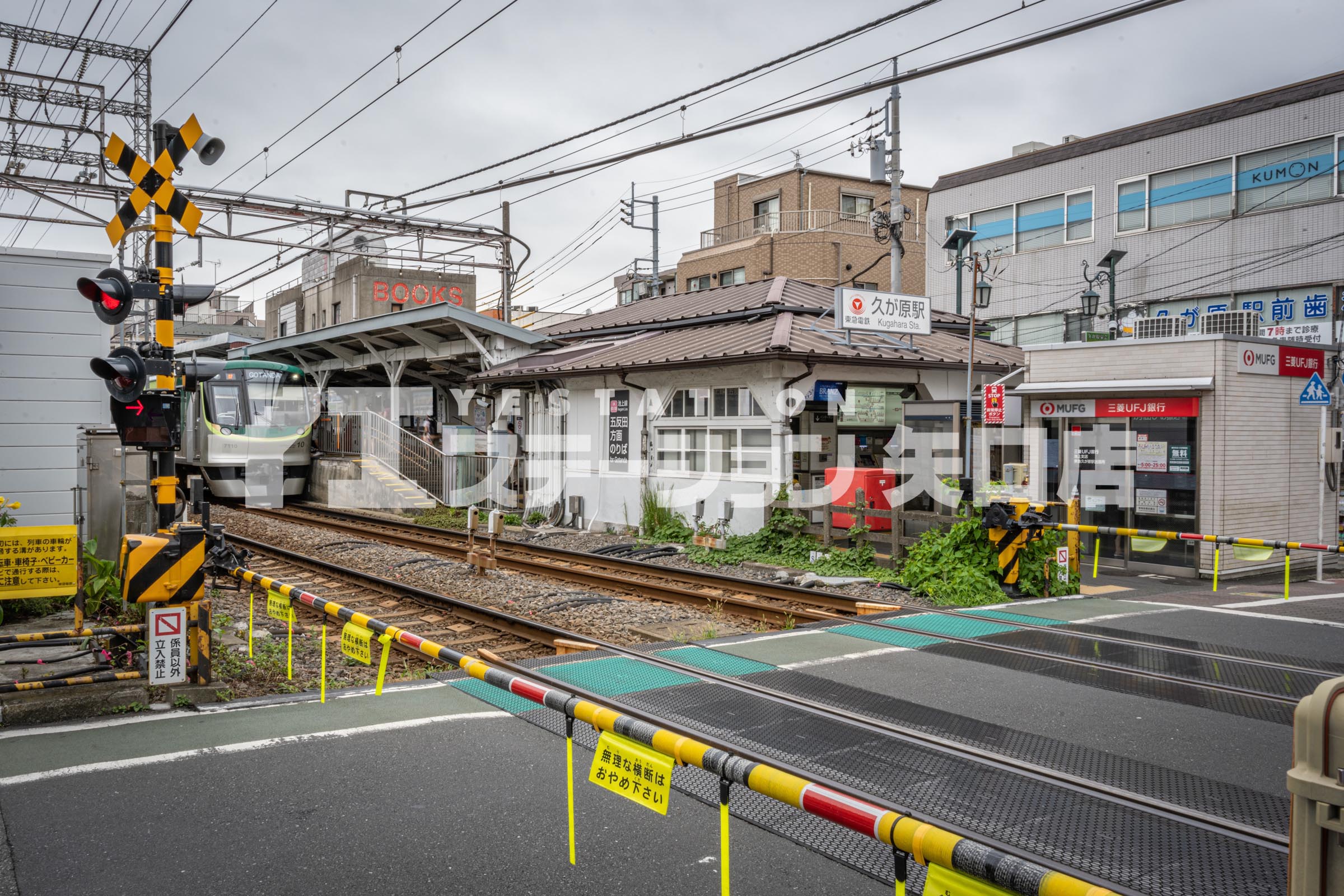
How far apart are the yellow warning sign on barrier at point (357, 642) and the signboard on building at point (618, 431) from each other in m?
13.6

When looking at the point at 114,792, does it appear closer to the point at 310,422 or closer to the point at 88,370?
the point at 88,370

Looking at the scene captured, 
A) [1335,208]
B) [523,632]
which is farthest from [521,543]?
[1335,208]

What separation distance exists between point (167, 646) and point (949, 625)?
722cm

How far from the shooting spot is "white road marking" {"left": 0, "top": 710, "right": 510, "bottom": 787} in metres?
5.19

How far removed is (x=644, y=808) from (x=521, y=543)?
499 inches

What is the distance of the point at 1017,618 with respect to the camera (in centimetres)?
1014

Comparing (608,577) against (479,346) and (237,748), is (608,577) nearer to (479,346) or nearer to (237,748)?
(237,748)

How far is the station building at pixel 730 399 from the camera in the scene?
53.4 feet

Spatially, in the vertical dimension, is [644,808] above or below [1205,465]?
below

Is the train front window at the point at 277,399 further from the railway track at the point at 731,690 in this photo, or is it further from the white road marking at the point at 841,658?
the white road marking at the point at 841,658

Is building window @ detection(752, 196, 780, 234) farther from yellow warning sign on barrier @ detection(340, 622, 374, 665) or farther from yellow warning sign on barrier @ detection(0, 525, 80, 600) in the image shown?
yellow warning sign on barrier @ detection(340, 622, 374, 665)

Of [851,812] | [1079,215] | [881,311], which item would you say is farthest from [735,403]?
[1079,215]

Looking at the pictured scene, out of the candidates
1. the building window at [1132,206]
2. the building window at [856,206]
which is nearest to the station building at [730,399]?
the building window at [1132,206]

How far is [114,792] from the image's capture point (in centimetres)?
495
